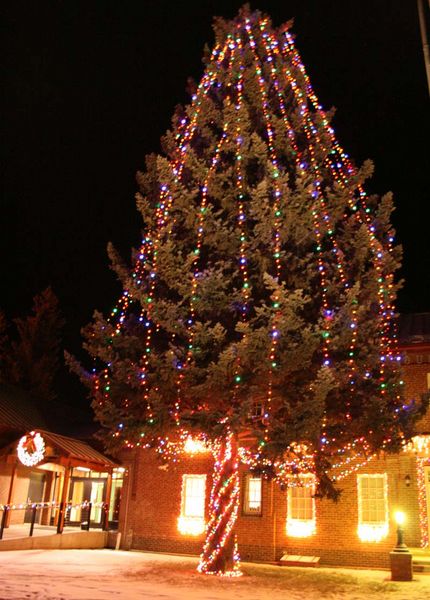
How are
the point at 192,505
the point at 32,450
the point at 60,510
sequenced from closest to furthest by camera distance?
the point at 32,450, the point at 60,510, the point at 192,505

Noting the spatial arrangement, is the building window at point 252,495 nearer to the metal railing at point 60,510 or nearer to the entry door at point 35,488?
the metal railing at point 60,510

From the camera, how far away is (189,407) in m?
13.8

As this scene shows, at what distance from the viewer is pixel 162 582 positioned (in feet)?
37.7

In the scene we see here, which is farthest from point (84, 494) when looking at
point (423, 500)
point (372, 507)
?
point (423, 500)

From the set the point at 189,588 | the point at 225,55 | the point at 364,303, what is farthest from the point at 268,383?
the point at 225,55

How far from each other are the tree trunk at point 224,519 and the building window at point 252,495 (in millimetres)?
5598

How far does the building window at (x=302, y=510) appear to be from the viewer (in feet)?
59.1

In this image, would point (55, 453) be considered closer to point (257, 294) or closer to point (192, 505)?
point (192, 505)

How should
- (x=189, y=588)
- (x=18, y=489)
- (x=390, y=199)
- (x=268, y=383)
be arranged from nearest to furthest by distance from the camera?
(x=189, y=588)
(x=268, y=383)
(x=390, y=199)
(x=18, y=489)

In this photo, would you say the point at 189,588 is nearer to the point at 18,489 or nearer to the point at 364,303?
the point at 364,303

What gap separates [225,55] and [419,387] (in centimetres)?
1117

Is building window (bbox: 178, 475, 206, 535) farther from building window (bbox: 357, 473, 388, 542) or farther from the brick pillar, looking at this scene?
Answer: the brick pillar

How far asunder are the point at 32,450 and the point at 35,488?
573cm

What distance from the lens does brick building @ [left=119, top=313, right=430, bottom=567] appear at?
17266 mm
